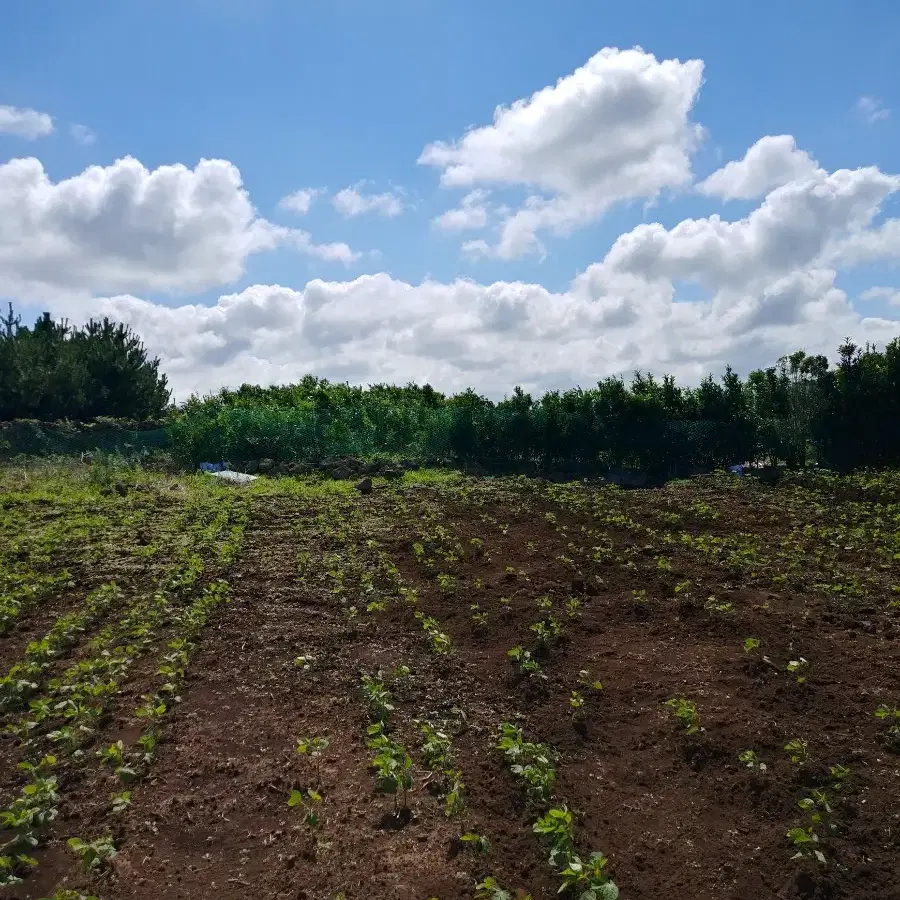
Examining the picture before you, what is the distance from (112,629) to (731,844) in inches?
201

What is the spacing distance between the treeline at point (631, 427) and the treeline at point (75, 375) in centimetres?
847

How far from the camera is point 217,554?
361 inches

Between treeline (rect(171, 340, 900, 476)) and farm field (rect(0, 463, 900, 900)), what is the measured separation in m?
7.39

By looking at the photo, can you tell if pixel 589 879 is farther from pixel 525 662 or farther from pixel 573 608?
pixel 573 608

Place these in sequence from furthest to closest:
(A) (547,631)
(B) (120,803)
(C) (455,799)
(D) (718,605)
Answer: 1. (D) (718,605)
2. (A) (547,631)
3. (B) (120,803)
4. (C) (455,799)

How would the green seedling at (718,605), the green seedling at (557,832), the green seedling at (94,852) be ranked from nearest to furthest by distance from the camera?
the green seedling at (557,832) → the green seedling at (94,852) → the green seedling at (718,605)

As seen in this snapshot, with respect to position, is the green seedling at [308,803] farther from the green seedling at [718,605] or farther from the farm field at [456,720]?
the green seedling at [718,605]

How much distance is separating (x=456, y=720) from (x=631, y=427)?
13483mm

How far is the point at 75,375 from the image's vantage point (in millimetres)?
27875

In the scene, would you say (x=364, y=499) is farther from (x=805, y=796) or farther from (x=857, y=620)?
(x=805, y=796)

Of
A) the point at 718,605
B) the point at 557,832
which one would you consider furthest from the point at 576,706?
the point at 718,605

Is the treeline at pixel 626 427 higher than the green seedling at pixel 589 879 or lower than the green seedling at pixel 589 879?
higher

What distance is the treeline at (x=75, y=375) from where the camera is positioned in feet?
88.3

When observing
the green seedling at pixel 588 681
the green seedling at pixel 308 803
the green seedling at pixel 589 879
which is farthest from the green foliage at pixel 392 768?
the green seedling at pixel 588 681
